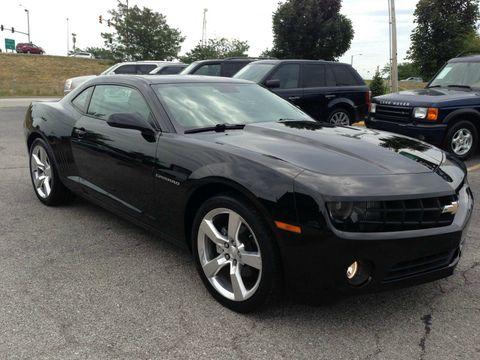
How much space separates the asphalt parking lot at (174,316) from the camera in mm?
2564

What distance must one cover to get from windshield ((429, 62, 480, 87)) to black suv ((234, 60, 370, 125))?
1.83 metres

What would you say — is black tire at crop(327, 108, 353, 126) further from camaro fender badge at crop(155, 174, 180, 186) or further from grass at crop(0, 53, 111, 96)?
grass at crop(0, 53, 111, 96)

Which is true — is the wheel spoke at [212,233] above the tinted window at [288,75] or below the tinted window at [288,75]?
below

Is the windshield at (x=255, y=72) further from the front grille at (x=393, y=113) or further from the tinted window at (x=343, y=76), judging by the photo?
the front grille at (x=393, y=113)

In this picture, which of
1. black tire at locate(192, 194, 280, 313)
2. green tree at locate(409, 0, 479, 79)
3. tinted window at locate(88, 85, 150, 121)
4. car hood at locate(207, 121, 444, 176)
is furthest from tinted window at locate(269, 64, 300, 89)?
green tree at locate(409, 0, 479, 79)

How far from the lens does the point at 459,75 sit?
28.8 ft

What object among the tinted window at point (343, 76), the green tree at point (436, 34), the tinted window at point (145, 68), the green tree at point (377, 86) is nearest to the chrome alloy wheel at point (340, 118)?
the tinted window at point (343, 76)

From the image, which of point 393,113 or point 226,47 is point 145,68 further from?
point 226,47

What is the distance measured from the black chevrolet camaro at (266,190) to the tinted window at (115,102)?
18 mm

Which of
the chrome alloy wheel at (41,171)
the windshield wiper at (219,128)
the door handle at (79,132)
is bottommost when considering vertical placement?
the chrome alloy wheel at (41,171)

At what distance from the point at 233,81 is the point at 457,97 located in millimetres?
4948

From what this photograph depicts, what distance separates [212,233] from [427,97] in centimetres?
609

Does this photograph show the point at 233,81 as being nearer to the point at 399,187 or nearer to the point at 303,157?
the point at 303,157

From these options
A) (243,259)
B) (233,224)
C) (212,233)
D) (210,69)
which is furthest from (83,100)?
(210,69)
